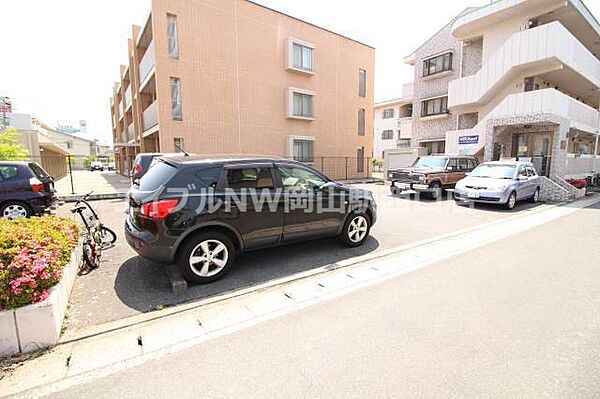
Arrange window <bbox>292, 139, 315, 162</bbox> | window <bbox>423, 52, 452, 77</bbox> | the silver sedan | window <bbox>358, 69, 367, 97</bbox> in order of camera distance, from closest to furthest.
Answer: the silver sedan
window <bbox>292, 139, 315, 162</bbox>
window <bbox>423, 52, 452, 77</bbox>
window <bbox>358, 69, 367, 97</bbox>

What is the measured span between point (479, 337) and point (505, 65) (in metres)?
16.7

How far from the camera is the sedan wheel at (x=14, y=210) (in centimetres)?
709

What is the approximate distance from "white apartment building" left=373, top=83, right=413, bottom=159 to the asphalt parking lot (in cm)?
2547

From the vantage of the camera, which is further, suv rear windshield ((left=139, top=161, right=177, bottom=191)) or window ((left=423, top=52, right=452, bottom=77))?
window ((left=423, top=52, right=452, bottom=77))

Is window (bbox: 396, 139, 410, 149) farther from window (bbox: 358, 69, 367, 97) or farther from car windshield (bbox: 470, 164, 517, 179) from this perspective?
car windshield (bbox: 470, 164, 517, 179)

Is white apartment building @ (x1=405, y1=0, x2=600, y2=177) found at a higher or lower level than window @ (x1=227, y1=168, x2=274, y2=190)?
higher

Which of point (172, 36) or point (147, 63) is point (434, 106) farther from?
point (147, 63)

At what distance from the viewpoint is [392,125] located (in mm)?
34469

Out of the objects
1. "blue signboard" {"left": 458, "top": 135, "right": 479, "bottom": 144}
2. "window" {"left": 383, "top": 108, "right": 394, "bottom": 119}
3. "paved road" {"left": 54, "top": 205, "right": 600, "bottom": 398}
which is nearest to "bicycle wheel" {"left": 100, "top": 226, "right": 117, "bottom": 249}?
"paved road" {"left": 54, "top": 205, "right": 600, "bottom": 398}

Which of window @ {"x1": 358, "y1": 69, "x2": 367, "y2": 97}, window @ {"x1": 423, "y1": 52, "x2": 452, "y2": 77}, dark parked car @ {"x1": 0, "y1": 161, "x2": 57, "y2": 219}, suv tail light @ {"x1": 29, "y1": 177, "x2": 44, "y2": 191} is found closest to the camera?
dark parked car @ {"x1": 0, "y1": 161, "x2": 57, "y2": 219}

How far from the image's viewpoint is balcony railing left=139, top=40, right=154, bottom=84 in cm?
1430

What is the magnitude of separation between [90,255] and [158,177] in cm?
171

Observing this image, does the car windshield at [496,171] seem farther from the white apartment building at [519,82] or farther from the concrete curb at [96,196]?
the concrete curb at [96,196]

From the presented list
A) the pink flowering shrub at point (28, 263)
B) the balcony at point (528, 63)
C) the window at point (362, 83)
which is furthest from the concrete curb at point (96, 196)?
the balcony at point (528, 63)
